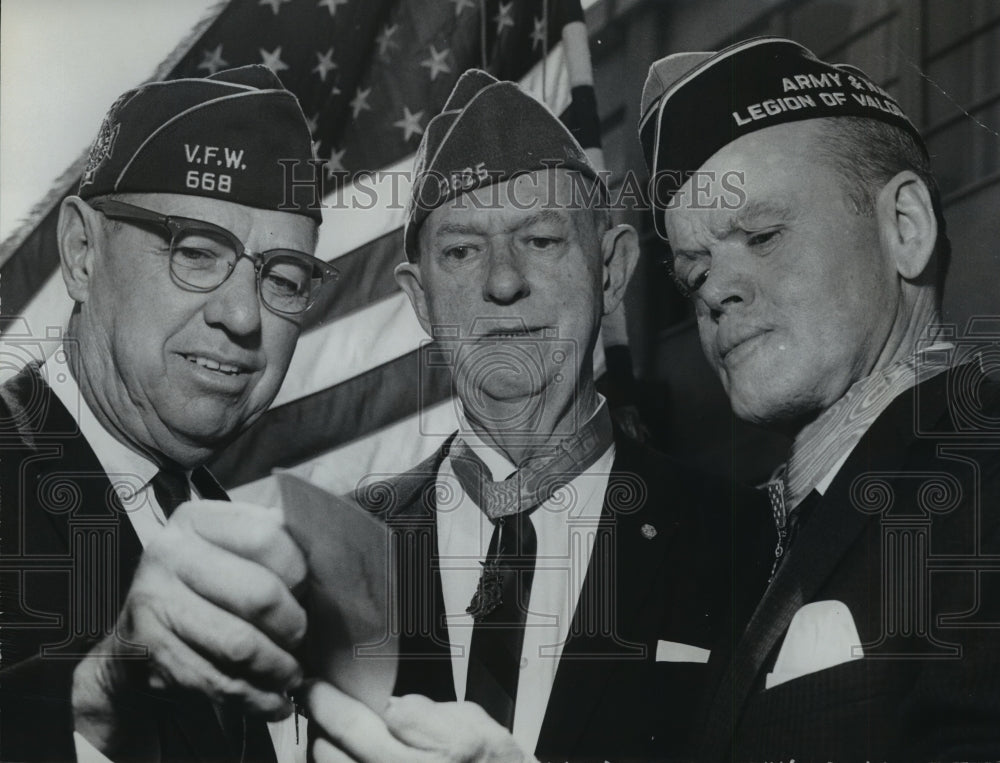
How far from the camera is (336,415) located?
17.6 feet

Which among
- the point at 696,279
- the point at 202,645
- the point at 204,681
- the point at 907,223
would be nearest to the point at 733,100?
the point at 696,279

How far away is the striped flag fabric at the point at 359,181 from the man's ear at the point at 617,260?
13.5 inches

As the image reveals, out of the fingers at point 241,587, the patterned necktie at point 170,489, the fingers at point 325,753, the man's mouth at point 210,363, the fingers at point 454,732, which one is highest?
the man's mouth at point 210,363

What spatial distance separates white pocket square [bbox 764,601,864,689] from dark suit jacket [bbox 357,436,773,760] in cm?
25

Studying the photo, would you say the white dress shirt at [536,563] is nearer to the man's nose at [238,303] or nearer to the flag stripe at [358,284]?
the flag stripe at [358,284]

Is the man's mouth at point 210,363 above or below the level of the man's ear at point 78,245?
below

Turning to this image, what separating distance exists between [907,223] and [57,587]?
3.91 meters

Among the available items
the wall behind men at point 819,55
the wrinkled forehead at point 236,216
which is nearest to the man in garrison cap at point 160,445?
the wrinkled forehead at point 236,216

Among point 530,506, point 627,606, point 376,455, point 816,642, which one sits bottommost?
point 816,642

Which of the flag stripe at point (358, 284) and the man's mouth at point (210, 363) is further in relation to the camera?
the flag stripe at point (358, 284)

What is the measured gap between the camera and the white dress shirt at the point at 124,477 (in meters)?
5.14

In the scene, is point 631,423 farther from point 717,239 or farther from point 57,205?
point 57,205

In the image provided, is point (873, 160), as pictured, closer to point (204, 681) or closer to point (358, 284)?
point (358, 284)

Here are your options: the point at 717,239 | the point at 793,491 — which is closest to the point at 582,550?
the point at 793,491
